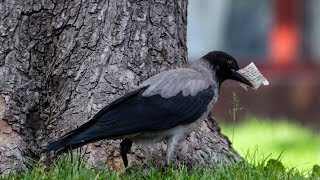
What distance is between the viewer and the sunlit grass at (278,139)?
1029 centimetres

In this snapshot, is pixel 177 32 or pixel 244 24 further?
pixel 244 24

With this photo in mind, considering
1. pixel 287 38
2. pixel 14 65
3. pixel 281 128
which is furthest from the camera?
pixel 287 38

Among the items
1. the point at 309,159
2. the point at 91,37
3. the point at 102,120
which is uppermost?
the point at 91,37

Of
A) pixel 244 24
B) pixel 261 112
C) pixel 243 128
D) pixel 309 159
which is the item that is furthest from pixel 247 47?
pixel 309 159

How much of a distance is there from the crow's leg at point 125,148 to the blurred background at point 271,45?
625 centimetres

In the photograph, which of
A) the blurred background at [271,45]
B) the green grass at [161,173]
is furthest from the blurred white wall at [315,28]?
the green grass at [161,173]

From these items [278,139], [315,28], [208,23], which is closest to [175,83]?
[278,139]

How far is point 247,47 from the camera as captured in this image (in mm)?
14953

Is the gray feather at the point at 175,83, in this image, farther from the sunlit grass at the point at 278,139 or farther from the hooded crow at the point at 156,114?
the sunlit grass at the point at 278,139

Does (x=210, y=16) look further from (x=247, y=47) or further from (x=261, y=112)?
(x=261, y=112)

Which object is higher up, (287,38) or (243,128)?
(287,38)

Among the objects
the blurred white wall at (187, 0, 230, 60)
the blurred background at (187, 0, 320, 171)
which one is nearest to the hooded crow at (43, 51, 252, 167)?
the blurred background at (187, 0, 320, 171)

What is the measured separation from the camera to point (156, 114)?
6.87 m

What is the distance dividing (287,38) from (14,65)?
7.79 m
